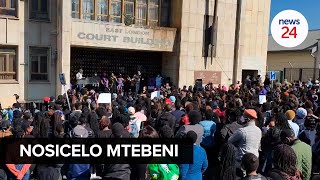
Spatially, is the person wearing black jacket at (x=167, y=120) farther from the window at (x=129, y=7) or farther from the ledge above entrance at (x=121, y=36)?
the window at (x=129, y=7)

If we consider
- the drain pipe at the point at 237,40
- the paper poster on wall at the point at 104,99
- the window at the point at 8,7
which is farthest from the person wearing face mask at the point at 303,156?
the drain pipe at the point at 237,40

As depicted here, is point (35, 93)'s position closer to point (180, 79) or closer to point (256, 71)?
point (180, 79)

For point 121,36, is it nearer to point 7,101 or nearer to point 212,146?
point 7,101

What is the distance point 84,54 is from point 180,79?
6.21 m

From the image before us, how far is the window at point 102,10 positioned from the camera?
21.4m

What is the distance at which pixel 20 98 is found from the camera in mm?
18859

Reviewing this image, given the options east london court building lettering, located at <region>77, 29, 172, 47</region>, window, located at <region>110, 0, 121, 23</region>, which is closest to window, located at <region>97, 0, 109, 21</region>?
window, located at <region>110, 0, 121, 23</region>

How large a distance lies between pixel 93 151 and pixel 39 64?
15.0 m

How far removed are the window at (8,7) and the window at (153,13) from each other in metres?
8.22

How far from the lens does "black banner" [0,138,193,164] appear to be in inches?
205

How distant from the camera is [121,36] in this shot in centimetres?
2147

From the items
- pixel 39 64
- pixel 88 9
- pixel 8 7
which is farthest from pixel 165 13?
pixel 8 7

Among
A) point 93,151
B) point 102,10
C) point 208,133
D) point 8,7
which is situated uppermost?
point 102,10

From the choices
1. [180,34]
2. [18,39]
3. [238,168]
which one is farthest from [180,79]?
[238,168]
